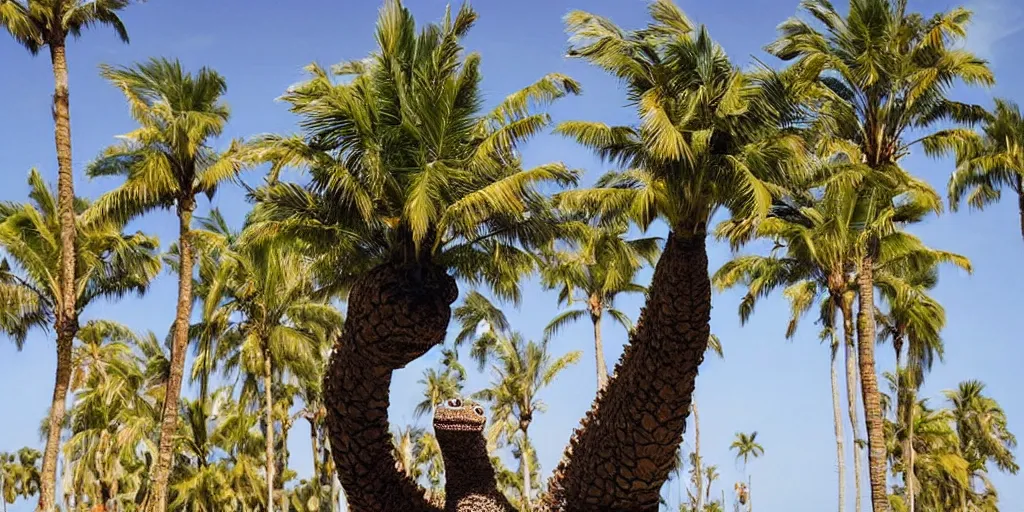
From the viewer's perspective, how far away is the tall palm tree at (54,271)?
20.8 m

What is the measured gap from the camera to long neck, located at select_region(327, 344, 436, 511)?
531 inches

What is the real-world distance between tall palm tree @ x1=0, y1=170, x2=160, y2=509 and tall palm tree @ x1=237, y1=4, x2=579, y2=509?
29.2 feet

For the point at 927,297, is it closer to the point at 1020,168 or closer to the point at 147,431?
the point at 1020,168

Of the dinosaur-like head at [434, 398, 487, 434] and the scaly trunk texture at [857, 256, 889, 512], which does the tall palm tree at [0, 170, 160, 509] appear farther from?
the scaly trunk texture at [857, 256, 889, 512]

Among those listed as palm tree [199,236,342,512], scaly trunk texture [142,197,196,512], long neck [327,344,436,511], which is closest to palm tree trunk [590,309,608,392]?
palm tree [199,236,342,512]

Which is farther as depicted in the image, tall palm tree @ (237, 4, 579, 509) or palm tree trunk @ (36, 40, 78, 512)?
palm tree trunk @ (36, 40, 78, 512)

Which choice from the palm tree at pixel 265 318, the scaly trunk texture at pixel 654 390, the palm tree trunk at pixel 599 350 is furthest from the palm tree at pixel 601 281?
the scaly trunk texture at pixel 654 390

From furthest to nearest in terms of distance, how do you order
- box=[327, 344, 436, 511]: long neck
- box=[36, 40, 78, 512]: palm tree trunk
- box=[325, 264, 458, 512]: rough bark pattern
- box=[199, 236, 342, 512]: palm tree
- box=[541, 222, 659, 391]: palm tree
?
box=[541, 222, 659, 391]: palm tree < box=[199, 236, 342, 512]: palm tree < box=[36, 40, 78, 512]: palm tree trunk < box=[327, 344, 436, 511]: long neck < box=[325, 264, 458, 512]: rough bark pattern

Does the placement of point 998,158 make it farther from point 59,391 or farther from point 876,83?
point 59,391

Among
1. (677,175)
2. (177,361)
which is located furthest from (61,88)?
(677,175)

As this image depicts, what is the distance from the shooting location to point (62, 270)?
20797 millimetres

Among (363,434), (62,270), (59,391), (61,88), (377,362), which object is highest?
(61,88)

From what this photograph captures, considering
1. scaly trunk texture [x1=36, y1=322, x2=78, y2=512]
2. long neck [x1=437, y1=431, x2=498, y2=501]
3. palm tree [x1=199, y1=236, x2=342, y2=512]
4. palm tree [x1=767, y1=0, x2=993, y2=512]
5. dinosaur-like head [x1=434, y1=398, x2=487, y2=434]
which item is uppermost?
palm tree [x1=767, y1=0, x2=993, y2=512]

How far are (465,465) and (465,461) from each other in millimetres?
61
